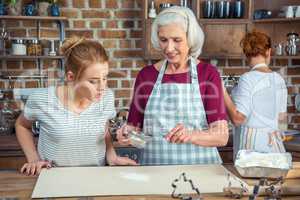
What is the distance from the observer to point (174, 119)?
1661mm

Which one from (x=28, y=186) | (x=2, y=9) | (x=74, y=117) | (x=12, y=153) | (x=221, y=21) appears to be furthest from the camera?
(x=221, y=21)

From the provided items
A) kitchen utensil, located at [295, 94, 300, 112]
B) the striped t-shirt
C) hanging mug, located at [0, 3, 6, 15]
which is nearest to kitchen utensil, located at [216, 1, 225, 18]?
kitchen utensil, located at [295, 94, 300, 112]

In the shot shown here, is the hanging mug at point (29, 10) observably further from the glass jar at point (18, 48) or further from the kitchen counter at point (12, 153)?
the kitchen counter at point (12, 153)

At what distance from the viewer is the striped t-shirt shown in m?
1.49

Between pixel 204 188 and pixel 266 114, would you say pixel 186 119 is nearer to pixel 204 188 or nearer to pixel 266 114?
pixel 204 188

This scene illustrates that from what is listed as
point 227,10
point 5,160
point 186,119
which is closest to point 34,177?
point 186,119

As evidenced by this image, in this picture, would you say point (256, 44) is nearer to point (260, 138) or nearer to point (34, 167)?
point (260, 138)

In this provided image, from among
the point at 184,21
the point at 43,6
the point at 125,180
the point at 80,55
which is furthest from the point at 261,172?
the point at 43,6

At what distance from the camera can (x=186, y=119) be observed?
1.64 metres

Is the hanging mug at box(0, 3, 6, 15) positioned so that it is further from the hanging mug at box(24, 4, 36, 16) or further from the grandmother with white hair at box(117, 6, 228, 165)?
the grandmother with white hair at box(117, 6, 228, 165)

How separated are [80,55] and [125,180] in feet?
1.55

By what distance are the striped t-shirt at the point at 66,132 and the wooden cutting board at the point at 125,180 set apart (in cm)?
9

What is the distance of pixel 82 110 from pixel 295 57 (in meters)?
1.69

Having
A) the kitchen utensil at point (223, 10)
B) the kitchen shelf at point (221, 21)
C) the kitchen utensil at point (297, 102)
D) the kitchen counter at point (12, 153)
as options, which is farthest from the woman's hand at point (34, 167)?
the kitchen utensil at point (297, 102)
